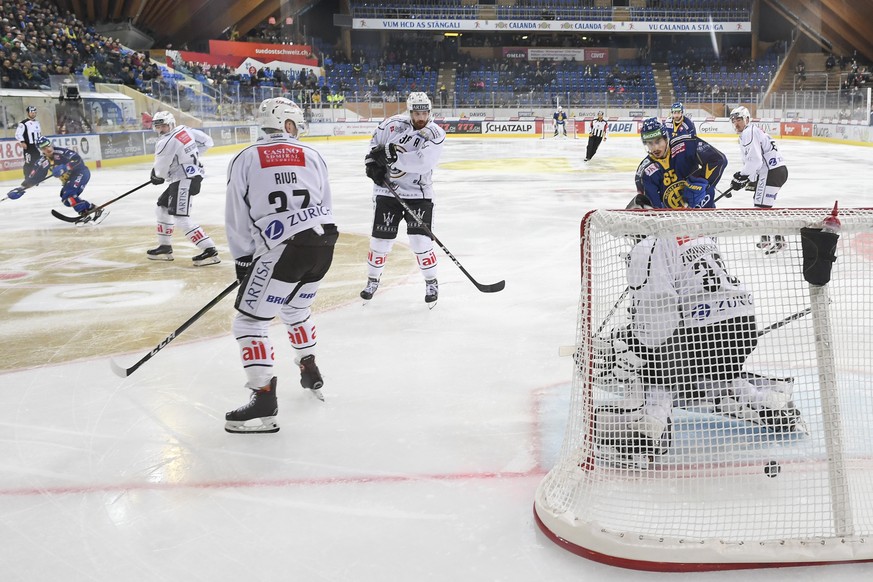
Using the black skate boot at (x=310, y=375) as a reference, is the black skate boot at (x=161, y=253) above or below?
above

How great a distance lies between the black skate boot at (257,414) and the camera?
128 inches

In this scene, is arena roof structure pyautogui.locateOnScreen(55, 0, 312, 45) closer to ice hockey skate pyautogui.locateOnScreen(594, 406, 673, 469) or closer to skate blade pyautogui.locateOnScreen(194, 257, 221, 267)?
skate blade pyautogui.locateOnScreen(194, 257, 221, 267)

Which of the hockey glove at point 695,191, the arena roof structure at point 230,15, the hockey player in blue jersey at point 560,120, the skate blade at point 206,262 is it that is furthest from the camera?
the arena roof structure at point 230,15

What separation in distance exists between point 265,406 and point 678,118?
3657 millimetres

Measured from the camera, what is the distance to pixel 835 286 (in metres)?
2.45

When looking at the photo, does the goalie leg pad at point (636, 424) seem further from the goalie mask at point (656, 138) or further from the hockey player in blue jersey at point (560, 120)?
the hockey player in blue jersey at point (560, 120)

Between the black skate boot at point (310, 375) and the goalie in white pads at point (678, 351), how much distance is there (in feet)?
4.80

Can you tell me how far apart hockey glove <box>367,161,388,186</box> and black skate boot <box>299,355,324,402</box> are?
5.76ft

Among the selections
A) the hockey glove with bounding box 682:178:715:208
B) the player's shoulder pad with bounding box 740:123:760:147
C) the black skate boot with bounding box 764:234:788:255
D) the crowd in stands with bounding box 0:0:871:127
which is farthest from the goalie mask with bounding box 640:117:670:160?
the crowd in stands with bounding box 0:0:871:127

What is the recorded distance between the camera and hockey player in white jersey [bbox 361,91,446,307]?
5.16 m

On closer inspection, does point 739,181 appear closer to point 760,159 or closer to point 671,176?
point 760,159

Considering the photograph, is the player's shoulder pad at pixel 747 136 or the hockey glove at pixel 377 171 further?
the player's shoulder pad at pixel 747 136

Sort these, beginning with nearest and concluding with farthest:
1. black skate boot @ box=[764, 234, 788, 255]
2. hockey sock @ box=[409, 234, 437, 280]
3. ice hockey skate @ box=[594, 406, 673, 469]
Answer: black skate boot @ box=[764, 234, 788, 255]
ice hockey skate @ box=[594, 406, 673, 469]
hockey sock @ box=[409, 234, 437, 280]

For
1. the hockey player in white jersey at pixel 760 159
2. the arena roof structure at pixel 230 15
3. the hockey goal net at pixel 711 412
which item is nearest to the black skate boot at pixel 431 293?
the hockey goal net at pixel 711 412
